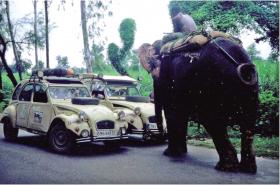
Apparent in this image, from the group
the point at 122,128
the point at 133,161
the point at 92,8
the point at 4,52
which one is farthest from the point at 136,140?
the point at 4,52

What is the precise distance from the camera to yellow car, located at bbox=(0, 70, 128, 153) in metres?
7.85

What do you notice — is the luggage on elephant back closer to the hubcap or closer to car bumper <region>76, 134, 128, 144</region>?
car bumper <region>76, 134, 128, 144</region>

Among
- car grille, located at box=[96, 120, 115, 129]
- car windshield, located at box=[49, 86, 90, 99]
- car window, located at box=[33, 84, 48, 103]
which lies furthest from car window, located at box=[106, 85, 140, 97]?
car grille, located at box=[96, 120, 115, 129]

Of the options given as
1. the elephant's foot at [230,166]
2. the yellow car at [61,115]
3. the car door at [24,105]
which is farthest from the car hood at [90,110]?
the elephant's foot at [230,166]

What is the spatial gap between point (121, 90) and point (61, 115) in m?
3.44

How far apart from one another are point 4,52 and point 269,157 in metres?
15.5

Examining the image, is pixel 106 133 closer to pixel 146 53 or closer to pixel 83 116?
pixel 83 116

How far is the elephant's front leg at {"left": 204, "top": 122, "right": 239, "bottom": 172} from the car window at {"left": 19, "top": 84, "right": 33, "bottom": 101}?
5108 millimetres

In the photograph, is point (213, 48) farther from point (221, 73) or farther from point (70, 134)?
point (70, 134)

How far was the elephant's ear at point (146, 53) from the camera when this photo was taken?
28.4 ft

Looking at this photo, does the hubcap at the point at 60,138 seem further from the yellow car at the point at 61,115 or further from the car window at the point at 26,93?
the car window at the point at 26,93

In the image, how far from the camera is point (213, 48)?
254 inches

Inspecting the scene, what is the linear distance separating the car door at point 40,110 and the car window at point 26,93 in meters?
0.26

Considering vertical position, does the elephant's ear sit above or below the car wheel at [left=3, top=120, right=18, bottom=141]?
above
